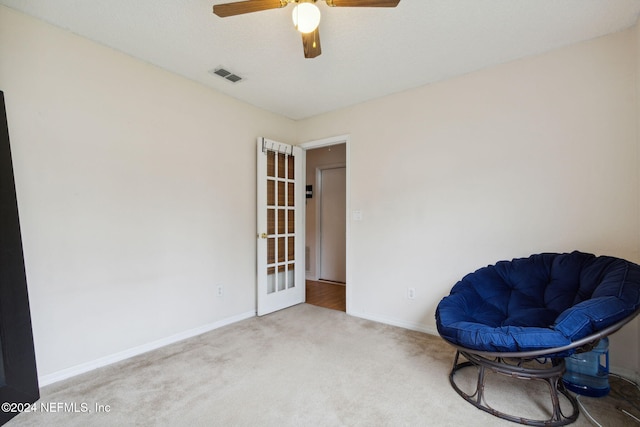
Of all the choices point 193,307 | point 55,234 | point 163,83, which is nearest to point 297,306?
point 193,307

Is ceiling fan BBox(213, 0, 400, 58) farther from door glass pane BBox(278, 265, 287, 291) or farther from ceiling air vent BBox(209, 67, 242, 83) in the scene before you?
door glass pane BBox(278, 265, 287, 291)

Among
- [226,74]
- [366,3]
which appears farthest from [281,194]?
[366,3]

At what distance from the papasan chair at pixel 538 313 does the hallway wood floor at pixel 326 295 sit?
1.82 metres

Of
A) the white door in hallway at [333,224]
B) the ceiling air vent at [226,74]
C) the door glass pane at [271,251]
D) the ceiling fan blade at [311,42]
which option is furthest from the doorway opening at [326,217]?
the ceiling fan blade at [311,42]

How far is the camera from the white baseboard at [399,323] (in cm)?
299

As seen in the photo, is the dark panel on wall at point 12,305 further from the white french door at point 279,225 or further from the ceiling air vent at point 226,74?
the white french door at point 279,225

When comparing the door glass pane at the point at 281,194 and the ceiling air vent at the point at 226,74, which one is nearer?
the ceiling air vent at the point at 226,74

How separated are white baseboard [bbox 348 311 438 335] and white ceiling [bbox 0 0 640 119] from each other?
8.09ft

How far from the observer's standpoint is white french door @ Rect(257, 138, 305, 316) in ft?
11.6

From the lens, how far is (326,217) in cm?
541

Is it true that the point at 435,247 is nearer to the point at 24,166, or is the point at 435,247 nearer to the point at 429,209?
the point at 429,209

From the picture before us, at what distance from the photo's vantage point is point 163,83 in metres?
2.71

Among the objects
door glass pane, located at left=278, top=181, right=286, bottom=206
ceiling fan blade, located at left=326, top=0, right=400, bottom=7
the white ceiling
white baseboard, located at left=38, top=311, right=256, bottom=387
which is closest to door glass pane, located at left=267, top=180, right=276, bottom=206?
door glass pane, located at left=278, top=181, right=286, bottom=206

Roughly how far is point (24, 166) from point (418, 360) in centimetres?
315
